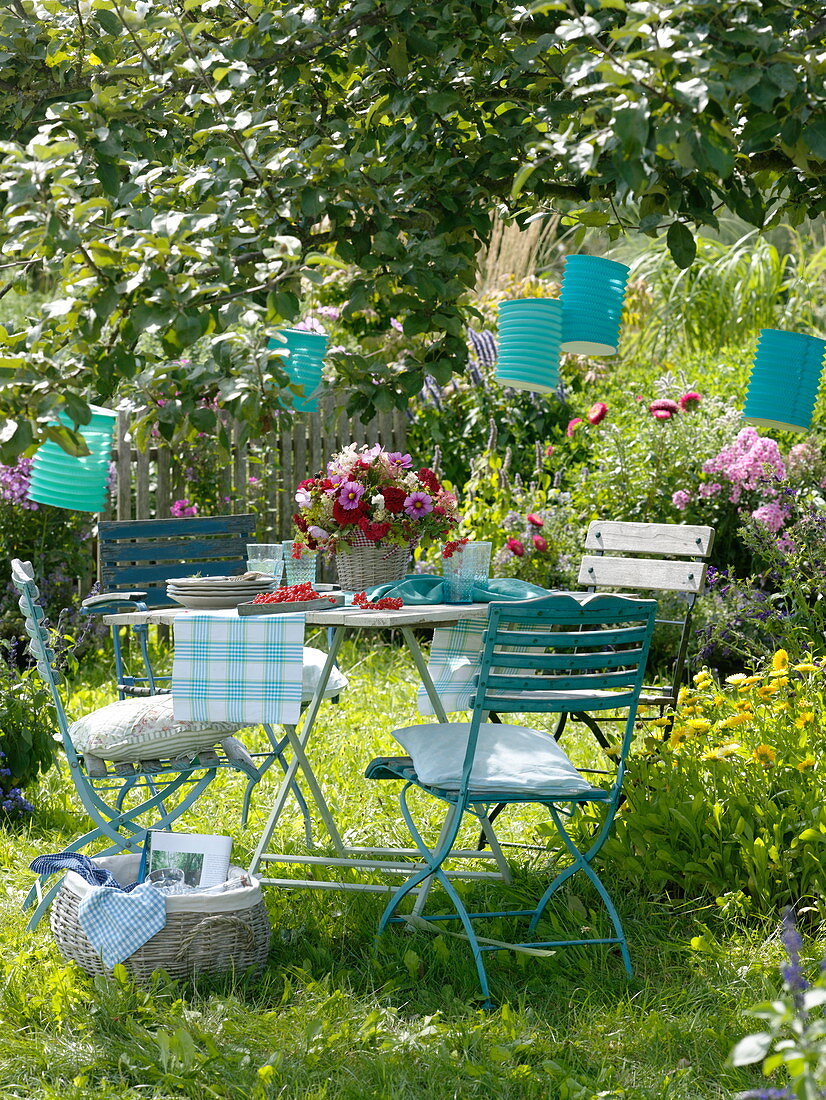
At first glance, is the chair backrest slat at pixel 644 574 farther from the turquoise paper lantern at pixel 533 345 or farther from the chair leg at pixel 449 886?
the chair leg at pixel 449 886

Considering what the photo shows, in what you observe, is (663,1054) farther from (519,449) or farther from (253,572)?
(519,449)

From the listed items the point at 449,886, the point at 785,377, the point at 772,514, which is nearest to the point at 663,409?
the point at 772,514

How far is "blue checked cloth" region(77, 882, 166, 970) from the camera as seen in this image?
2762 mm

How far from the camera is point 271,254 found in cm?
216

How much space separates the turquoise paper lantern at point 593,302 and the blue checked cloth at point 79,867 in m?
1.98

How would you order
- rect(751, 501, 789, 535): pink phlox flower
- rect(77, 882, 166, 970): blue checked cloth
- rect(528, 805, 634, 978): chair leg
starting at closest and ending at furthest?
rect(77, 882, 166, 970): blue checked cloth, rect(528, 805, 634, 978): chair leg, rect(751, 501, 789, 535): pink phlox flower

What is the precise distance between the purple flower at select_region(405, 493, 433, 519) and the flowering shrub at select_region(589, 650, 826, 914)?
1.02 meters

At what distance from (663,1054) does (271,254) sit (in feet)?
6.12

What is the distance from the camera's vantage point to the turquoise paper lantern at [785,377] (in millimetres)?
3523

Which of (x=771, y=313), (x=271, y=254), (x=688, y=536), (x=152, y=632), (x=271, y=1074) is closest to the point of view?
(x=271, y=254)

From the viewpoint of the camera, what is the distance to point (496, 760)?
2.98 meters

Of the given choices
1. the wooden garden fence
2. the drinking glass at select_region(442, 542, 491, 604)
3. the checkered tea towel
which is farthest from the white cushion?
the wooden garden fence

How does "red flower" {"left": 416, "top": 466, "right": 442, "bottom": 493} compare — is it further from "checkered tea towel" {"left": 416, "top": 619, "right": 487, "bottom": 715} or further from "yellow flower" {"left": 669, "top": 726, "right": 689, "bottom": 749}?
"yellow flower" {"left": 669, "top": 726, "right": 689, "bottom": 749}

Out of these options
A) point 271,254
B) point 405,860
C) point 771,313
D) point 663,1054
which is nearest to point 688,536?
point 405,860
